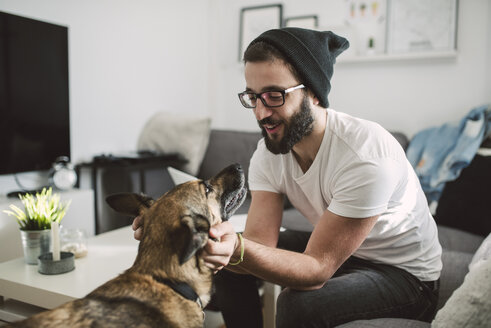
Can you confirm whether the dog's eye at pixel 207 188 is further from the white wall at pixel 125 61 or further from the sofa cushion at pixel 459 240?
the white wall at pixel 125 61

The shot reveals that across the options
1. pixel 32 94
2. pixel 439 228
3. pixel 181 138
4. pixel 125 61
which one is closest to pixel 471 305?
pixel 439 228

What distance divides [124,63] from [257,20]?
144 cm

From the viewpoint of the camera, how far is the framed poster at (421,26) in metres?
3.42

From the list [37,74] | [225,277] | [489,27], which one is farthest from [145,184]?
[489,27]

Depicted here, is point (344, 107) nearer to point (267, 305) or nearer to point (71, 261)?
point (267, 305)

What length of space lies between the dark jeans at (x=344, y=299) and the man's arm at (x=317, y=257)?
5 centimetres

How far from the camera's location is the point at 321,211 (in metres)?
1.56

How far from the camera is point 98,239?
2.22m

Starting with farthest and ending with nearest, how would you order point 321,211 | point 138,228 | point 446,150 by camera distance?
point 446,150 < point 321,211 < point 138,228

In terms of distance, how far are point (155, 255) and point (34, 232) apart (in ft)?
3.18

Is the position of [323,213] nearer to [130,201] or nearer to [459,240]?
[130,201]

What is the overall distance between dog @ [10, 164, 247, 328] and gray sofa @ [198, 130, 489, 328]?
1.57 feet

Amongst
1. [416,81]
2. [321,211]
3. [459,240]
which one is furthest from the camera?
[416,81]

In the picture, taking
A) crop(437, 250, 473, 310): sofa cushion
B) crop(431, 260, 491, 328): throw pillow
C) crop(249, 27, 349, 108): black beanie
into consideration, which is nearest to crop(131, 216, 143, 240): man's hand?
crop(249, 27, 349, 108): black beanie
